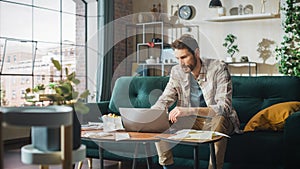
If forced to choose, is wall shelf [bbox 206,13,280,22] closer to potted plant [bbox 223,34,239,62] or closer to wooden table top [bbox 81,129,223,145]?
potted plant [bbox 223,34,239,62]

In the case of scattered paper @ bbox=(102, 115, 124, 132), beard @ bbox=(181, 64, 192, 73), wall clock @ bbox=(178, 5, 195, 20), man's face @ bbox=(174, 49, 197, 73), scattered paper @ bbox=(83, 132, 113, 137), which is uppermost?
wall clock @ bbox=(178, 5, 195, 20)

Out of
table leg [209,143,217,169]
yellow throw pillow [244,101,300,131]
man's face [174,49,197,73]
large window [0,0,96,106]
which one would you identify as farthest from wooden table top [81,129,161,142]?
large window [0,0,96,106]

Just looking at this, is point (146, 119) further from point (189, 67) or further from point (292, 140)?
point (292, 140)

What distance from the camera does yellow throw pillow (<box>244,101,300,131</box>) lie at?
3.24 meters

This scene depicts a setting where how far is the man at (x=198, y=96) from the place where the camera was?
9.57ft

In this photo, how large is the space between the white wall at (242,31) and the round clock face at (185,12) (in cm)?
9

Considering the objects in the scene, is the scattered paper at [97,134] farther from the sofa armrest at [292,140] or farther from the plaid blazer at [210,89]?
the sofa armrest at [292,140]

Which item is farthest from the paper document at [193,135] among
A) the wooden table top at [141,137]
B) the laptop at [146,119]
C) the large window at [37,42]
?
the large window at [37,42]

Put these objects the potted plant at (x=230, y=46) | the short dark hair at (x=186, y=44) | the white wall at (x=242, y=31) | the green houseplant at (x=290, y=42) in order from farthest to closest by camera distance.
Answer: the potted plant at (x=230, y=46)
the white wall at (x=242, y=31)
the green houseplant at (x=290, y=42)
the short dark hair at (x=186, y=44)

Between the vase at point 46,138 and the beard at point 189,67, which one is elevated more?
the beard at point 189,67

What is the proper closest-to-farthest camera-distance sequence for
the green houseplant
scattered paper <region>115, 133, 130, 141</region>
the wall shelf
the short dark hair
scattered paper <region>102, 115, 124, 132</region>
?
scattered paper <region>115, 133, 130, 141</region> < scattered paper <region>102, 115, 124, 132</region> < the short dark hair < the green houseplant < the wall shelf

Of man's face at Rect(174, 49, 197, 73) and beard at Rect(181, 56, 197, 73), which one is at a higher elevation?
man's face at Rect(174, 49, 197, 73)

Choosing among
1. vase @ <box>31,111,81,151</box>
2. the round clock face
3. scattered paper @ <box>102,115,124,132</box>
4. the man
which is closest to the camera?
vase @ <box>31,111,81,151</box>

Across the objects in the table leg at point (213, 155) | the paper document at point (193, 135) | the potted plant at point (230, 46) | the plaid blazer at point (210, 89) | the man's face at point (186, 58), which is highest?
the potted plant at point (230, 46)
